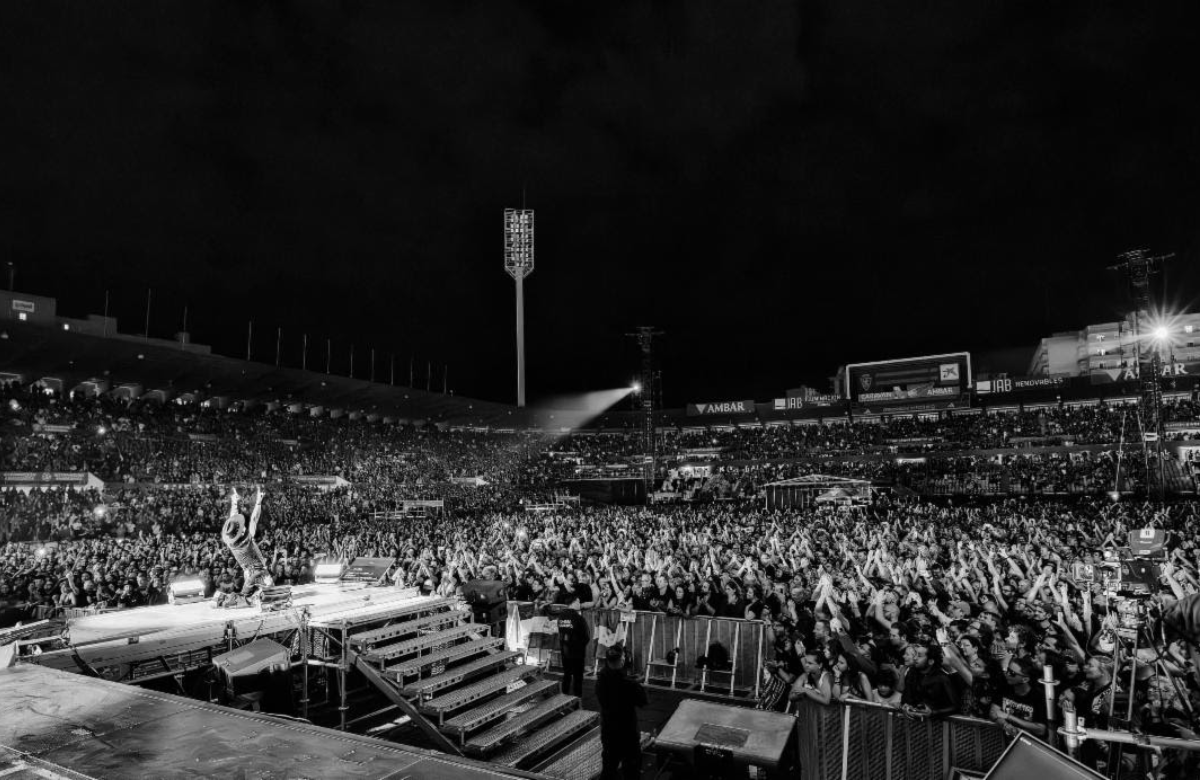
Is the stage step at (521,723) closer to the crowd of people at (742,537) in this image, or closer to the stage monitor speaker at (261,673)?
the crowd of people at (742,537)

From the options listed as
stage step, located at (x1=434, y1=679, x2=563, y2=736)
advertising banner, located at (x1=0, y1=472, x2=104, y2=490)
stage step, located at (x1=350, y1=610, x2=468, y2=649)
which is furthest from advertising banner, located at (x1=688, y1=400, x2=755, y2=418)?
stage step, located at (x1=434, y1=679, x2=563, y2=736)

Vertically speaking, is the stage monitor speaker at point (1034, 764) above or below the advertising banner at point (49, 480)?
below

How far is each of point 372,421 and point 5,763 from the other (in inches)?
2009

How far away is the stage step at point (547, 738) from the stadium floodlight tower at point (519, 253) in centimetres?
6431

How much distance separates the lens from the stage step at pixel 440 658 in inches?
311

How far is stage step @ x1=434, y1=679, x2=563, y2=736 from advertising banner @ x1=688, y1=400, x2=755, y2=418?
55.3m

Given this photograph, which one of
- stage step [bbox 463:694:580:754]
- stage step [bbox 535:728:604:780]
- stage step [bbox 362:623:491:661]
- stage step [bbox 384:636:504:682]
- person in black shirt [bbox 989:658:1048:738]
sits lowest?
stage step [bbox 535:728:604:780]

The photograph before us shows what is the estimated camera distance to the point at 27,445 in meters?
29.2

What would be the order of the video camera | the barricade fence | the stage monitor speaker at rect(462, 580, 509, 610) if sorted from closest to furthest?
the video camera, the barricade fence, the stage monitor speaker at rect(462, 580, 509, 610)

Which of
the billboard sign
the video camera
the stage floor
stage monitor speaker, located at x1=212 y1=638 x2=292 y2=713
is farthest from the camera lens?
the billboard sign

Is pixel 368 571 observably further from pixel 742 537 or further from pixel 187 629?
pixel 742 537

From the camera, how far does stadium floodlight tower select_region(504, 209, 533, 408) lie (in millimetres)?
72562

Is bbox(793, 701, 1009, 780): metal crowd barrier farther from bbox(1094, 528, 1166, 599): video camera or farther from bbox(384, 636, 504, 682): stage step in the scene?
bbox(384, 636, 504, 682): stage step

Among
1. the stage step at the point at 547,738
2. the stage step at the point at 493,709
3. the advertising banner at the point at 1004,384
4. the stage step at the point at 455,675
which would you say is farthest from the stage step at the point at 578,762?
the advertising banner at the point at 1004,384
